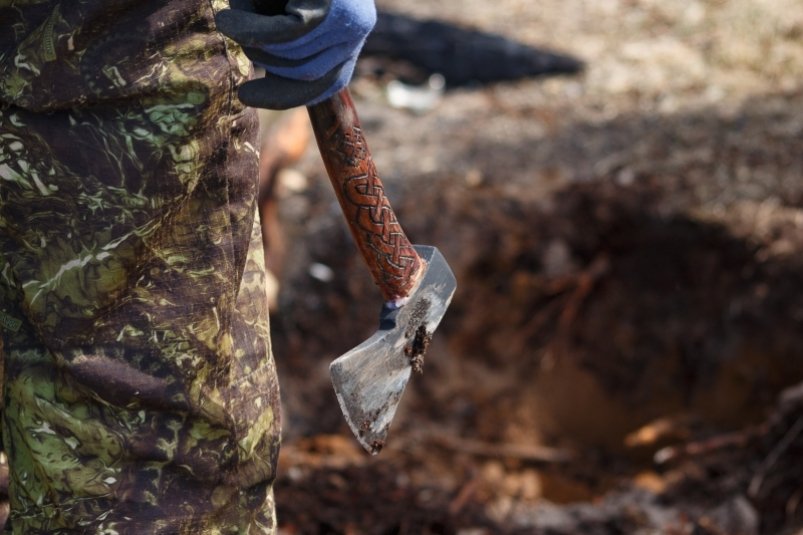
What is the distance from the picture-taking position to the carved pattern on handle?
1.56 metres

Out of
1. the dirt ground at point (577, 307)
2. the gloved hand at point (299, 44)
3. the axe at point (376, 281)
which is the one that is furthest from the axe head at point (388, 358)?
the dirt ground at point (577, 307)

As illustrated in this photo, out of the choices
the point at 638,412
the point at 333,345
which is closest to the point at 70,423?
the point at 333,345

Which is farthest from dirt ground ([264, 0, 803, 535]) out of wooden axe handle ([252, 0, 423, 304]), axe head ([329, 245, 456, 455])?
wooden axe handle ([252, 0, 423, 304])

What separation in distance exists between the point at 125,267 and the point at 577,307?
2.81 metres

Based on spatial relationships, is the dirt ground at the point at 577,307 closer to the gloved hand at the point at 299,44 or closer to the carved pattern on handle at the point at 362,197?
the carved pattern on handle at the point at 362,197

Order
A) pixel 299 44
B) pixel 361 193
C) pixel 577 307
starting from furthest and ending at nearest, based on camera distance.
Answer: pixel 577 307, pixel 361 193, pixel 299 44

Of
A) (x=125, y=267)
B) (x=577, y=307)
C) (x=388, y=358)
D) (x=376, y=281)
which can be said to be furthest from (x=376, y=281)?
(x=577, y=307)

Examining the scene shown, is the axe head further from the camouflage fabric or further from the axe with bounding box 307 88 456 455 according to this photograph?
the camouflage fabric

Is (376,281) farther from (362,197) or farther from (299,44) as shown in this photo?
(299,44)

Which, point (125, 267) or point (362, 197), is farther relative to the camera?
point (362, 197)

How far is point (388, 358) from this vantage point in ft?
5.53

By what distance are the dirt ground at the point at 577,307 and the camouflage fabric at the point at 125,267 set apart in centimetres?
170

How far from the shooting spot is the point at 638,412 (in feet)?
13.7

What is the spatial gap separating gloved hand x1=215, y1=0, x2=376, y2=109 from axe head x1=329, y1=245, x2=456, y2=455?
41 centimetres
